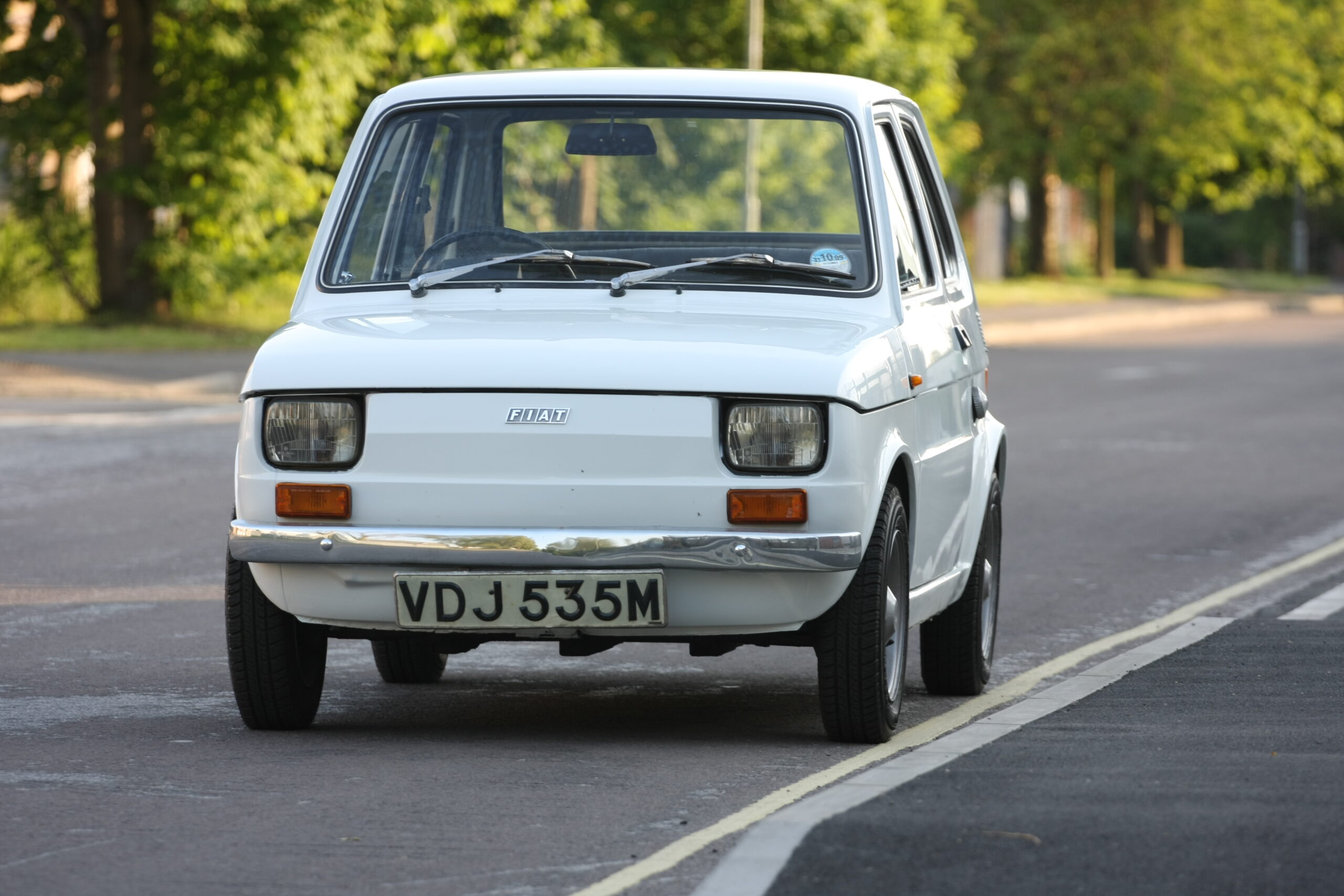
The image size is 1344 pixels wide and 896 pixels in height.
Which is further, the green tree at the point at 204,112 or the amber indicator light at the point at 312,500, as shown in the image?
the green tree at the point at 204,112

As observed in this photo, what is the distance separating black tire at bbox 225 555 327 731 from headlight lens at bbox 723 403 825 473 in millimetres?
1277

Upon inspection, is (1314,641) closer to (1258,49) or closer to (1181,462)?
(1181,462)

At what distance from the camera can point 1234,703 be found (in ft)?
21.9

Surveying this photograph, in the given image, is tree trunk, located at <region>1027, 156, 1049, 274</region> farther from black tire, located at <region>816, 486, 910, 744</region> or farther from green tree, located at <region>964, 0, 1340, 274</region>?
black tire, located at <region>816, 486, 910, 744</region>

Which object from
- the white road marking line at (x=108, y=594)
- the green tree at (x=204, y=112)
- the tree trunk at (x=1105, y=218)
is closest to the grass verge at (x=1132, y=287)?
the tree trunk at (x=1105, y=218)


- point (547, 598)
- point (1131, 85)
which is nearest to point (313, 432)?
point (547, 598)

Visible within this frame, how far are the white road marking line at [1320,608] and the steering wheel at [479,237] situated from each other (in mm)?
3585

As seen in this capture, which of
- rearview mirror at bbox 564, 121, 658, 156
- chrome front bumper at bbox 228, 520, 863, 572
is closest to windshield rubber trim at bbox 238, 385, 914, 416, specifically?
chrome front bumper at bbox 228, 520, 863, 572

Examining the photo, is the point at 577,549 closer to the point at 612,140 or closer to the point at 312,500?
the point at 312,500

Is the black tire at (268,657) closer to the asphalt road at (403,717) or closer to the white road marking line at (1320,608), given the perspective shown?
the asphalt road at (403,717)

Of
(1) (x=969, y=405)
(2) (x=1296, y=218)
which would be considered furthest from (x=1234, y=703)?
(2) (x=1296, y=218)

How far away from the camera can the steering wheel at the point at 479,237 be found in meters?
6.87

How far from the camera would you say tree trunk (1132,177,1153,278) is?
60.0 metres

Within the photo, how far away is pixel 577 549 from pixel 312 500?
2.28 feet
